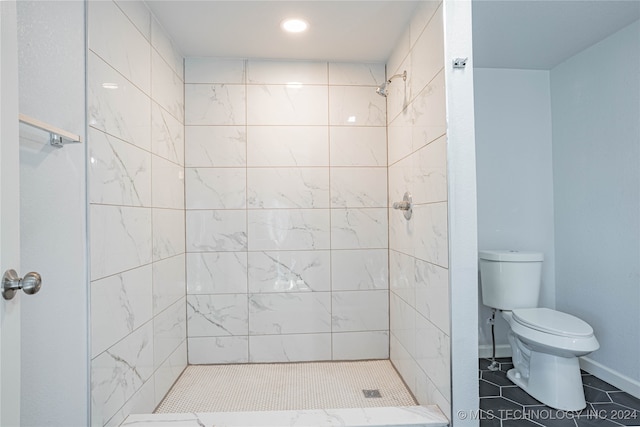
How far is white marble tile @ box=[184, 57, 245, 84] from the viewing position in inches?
95.8

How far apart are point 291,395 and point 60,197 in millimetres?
1498

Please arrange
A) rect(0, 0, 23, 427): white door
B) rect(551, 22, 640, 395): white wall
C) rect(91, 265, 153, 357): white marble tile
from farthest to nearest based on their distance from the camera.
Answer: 1. rect(551, 22, 640, 395): white wall
2. rect(91, 265, 153, 357): white marble tile
3. rect(0, 0, 23, 427): white door

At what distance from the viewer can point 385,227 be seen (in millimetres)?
2518

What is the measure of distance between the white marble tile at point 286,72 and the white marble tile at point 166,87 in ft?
1.51

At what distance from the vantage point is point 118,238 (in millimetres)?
1539

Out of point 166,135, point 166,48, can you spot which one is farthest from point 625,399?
point 166,48

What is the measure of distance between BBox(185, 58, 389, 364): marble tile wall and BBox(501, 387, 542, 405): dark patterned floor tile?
772 mm

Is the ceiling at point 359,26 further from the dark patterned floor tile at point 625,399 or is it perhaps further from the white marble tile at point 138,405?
the dark patterned floor tile at point 625,399

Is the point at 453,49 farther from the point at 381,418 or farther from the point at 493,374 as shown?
the point at 493,374

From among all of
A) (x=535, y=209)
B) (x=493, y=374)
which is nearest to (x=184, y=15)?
(x=535, y=209)

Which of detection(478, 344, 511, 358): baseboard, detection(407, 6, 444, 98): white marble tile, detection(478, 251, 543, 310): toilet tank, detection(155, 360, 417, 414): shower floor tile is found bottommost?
detection(478, 344, 511, 358): baseboard

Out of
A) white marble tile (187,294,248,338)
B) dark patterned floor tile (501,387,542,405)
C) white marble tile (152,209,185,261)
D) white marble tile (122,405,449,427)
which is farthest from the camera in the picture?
white marble tile (187,294,248,338)

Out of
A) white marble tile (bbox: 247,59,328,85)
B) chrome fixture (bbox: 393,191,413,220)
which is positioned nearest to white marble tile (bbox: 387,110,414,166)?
chrome fixture (bbox: 393,191,413,220)

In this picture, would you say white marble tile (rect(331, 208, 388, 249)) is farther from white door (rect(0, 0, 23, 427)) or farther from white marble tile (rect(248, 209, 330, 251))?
white door (rect(0, 0, 23, 427))
